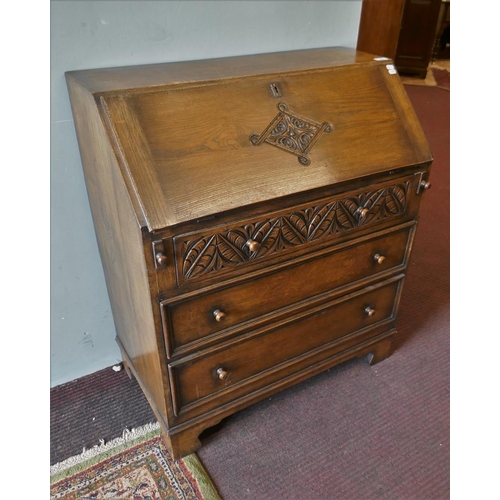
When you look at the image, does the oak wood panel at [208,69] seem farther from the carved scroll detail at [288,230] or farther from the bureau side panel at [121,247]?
the carved scroll detail at [288,230]

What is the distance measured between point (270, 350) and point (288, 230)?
440mm

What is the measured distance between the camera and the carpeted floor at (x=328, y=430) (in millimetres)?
1431

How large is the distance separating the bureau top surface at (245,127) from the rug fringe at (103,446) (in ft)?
2.89

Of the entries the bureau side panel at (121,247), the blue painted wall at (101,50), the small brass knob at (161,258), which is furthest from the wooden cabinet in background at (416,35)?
the small brass knob at (161,258)

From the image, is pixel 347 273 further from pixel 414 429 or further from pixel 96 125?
pixel 96 125

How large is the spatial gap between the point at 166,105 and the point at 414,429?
135cm

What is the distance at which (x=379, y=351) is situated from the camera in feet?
5.99

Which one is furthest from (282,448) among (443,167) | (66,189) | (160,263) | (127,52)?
(443,167)

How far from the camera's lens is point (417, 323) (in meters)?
2.09

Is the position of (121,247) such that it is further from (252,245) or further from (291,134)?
(291,134)

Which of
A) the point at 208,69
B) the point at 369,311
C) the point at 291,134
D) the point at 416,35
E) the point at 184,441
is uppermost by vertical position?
the point at 208,69

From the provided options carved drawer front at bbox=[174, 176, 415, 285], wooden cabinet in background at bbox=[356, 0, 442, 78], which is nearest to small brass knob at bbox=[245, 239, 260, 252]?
carved drawer front at bbox=[174, 176, 415, 285]

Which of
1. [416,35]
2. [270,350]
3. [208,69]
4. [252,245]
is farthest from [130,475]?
A: [416,35]

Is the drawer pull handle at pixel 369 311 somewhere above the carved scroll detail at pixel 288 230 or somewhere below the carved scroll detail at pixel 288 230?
below
